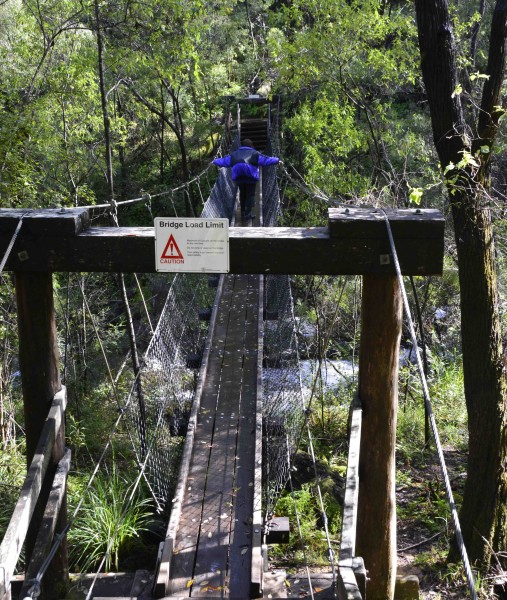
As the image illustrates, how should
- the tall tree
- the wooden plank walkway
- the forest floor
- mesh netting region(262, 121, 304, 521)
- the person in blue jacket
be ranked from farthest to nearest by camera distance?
the person in blue jacket, mesh netting region(262, 121, 304, 521), the forest floor, the tall tree, the wooden plank walkway

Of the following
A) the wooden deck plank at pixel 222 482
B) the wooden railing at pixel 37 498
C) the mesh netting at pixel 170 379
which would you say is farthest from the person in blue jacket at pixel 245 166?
the wooden railing at pixel 37 498

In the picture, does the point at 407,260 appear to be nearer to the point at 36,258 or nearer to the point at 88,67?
the point at 36,258

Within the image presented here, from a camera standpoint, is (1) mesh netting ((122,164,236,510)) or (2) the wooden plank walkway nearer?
(2) the wooden plank walkway

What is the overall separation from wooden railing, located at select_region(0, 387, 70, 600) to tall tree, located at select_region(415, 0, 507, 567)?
199 cm

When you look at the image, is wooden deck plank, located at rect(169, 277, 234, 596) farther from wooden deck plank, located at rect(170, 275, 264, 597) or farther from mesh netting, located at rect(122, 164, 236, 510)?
mesh netting, located at rect(122, 164, 236, 510)

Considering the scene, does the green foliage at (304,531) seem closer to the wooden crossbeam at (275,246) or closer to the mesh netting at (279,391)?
the mesh netting at (279,391)

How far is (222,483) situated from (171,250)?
57.6 inches

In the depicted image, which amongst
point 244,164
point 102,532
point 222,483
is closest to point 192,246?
point 222,483

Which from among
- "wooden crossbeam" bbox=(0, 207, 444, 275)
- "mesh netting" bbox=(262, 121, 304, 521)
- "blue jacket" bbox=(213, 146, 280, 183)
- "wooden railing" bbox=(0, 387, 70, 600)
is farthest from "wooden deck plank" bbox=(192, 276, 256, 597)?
"blue jacket" bbox=(213, 146, 280, 183)

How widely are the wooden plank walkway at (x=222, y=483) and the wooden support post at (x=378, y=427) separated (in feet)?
1.65

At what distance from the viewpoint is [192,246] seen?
2.19 m

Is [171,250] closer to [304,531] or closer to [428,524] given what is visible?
[304,531]

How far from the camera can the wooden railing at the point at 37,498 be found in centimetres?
185

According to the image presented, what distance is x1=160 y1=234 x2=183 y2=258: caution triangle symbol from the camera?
2191 mm
